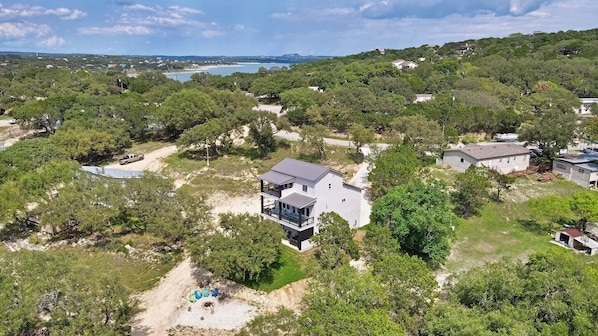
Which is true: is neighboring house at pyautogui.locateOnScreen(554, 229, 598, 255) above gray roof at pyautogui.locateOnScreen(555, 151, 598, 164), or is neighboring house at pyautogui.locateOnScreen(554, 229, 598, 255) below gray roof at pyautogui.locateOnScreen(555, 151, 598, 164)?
below

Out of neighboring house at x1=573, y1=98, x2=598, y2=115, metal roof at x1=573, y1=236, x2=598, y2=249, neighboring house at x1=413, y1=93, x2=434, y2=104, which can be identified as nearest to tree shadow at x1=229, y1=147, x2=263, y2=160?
metal roof at x1=573, y1=236, x2=598, y2=249

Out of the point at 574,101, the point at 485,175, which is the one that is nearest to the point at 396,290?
the point at 485,175

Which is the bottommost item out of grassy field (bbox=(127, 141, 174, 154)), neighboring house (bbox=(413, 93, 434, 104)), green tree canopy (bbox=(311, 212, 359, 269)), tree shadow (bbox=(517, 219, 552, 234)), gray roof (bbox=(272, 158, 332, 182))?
tree shadow (bbox=(517, 219, 552, 234))

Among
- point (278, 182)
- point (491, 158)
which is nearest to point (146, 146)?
point (278, 182)

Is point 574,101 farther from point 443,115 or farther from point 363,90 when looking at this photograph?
point 363,90

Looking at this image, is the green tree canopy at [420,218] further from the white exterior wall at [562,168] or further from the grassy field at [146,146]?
the grassy field at [146,146]

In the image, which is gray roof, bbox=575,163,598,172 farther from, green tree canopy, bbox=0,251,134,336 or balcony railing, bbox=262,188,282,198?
green tree canopy, bbox=0,251,134,336

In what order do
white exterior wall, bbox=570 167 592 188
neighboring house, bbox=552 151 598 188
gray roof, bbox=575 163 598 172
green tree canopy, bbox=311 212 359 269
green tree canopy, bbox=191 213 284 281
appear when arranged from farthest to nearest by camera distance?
white exterior wall, bbox=570 167 592 188 → neighboring house, bbox=552 151 598 188 → gray roof, bbox=575 163 598 172 → green tree canopy, bbox=311 212 359 269 → green tree canopy, bbox=191 213 284 281
